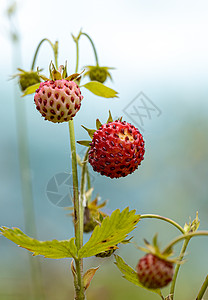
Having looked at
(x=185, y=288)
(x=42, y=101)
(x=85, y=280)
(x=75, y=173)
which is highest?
(x=42, y=101)

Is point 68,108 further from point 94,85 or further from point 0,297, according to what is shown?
point 0,297

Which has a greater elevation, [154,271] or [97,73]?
[97,73]

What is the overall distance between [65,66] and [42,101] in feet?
0.21

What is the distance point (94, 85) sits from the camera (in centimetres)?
70

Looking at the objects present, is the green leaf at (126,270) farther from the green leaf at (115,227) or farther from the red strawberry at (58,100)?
the red strawberry at (58,100)

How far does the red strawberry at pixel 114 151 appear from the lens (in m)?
0.62

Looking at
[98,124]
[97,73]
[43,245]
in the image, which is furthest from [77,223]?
[97,73]

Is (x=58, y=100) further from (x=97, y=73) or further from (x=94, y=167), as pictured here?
(x=97, y=73)

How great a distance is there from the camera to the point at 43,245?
1.88ft

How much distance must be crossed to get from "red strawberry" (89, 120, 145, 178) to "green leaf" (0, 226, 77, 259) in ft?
0.41

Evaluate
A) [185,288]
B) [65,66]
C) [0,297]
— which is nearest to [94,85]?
[65,66]

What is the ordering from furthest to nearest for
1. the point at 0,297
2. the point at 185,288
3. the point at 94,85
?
the point at 185,288 → the point at 0,297 → the point at 94,85

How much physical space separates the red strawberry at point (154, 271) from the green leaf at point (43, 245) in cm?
15

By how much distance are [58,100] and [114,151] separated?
0.12 m
